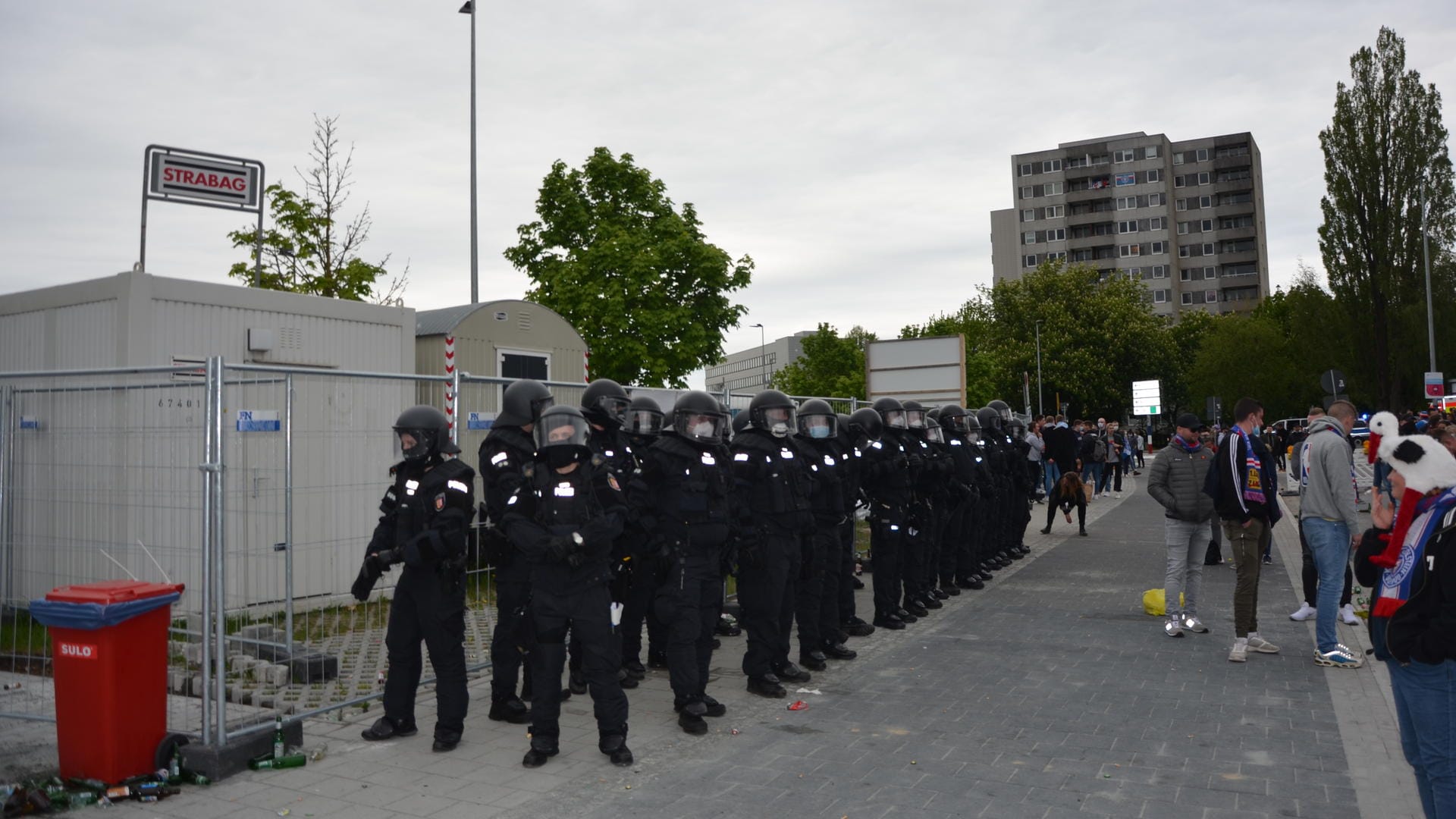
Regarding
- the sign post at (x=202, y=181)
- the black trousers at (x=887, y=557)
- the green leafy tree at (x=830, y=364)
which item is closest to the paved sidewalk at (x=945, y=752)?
the black trousers at (x=887, y=557)

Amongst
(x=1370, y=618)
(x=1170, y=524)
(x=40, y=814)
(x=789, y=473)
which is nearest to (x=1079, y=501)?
(x=1170, y=524)

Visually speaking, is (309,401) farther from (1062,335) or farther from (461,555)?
(1062,335)

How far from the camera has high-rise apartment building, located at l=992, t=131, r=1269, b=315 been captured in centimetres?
9756

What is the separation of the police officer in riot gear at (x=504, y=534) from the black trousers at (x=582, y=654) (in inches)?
19.4

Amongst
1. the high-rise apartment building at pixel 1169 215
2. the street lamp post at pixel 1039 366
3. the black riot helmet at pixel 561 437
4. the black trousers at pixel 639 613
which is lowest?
the black trousers at pixel 639 613

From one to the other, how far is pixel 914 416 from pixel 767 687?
4.51 metres

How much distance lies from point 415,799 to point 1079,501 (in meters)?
14.9

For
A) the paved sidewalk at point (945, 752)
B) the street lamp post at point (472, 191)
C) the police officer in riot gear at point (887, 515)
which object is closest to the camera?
the paved sidewalk at point (945, 752)

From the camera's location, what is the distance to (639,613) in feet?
26.3

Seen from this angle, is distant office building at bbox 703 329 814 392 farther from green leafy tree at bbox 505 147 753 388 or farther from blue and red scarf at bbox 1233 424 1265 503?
blue and red scarf at bbox 1233 424 1265 503

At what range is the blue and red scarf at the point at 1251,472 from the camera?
8438 mm

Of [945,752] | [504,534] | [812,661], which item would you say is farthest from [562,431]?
[812,661]

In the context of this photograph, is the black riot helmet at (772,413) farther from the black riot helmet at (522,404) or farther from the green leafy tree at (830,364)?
the green leafy tree at (830,364)

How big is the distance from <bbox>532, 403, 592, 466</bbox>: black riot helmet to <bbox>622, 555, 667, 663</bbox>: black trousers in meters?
1.68
